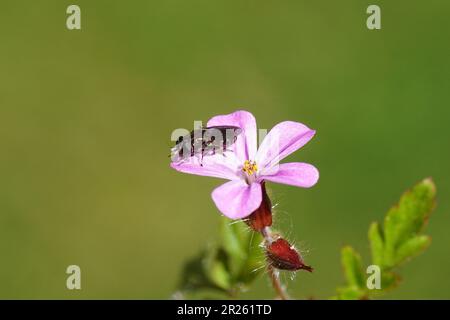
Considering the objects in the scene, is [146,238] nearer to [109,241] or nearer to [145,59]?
[109,241]

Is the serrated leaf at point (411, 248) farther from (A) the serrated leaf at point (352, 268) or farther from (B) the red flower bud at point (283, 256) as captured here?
(B) the red flower bud at point (283, 256)

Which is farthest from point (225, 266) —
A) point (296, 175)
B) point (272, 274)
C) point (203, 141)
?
point (296, 175)

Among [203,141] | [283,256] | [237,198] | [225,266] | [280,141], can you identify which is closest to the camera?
[237,198]

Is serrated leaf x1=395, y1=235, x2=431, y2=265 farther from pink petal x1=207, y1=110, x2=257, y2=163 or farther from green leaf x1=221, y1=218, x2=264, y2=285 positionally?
pink petal x1=207, y1=110, x2=257, y2=163

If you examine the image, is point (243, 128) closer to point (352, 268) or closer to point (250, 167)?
point (250, 167)

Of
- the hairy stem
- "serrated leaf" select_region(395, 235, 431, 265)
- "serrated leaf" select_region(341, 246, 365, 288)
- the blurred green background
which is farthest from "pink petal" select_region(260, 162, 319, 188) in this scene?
the blurred green background
